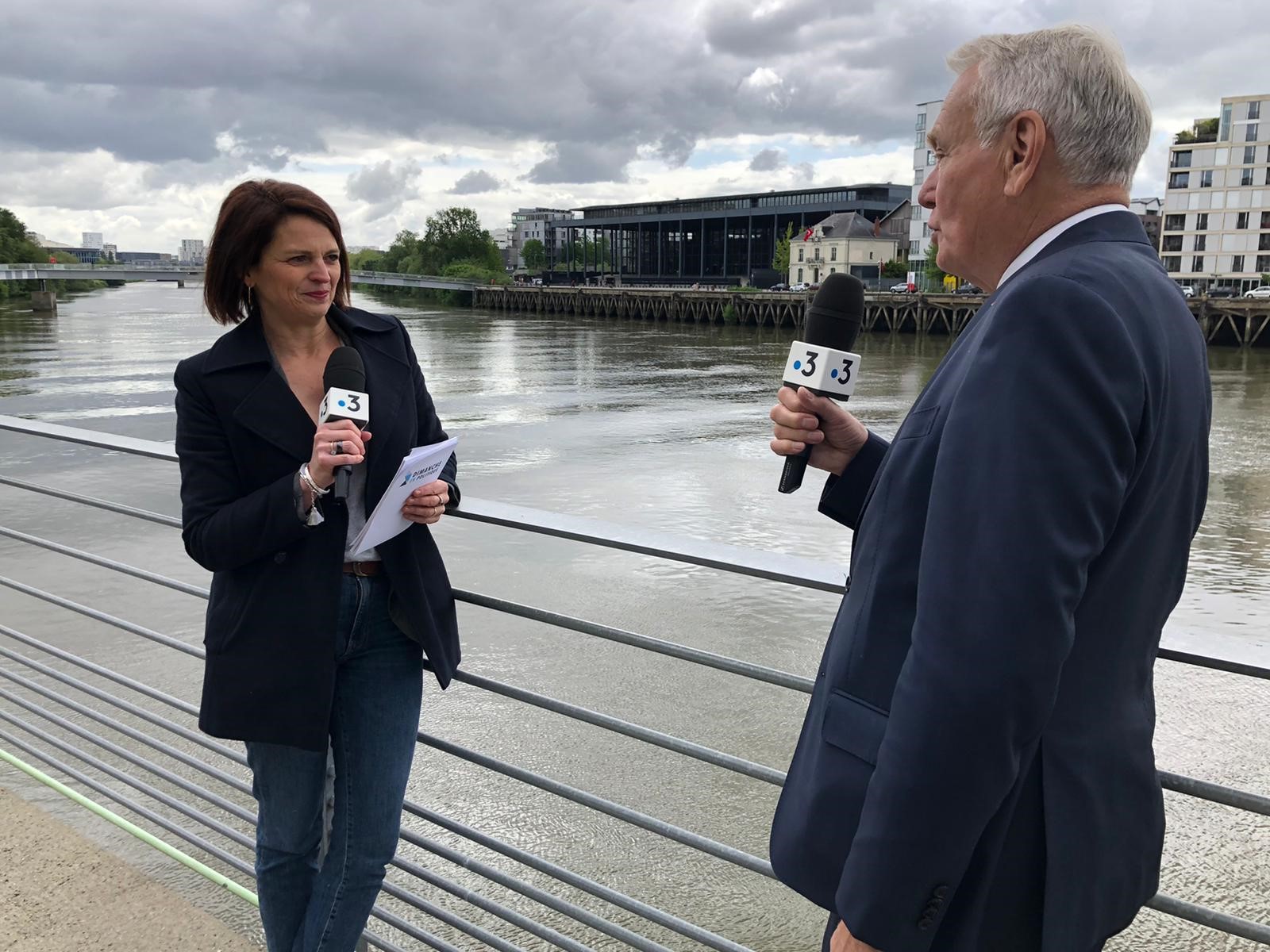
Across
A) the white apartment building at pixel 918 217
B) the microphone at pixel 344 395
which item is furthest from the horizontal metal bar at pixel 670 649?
the white apartment building at pixel 918 217

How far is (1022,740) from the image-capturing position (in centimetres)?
106

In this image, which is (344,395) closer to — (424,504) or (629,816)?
(424,504)

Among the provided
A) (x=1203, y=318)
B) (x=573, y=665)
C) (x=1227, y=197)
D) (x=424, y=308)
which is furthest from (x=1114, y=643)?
(x=424, y=308)

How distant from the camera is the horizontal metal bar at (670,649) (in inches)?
66.8

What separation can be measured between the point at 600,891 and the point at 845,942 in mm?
996

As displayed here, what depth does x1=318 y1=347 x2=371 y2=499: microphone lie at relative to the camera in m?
1.81

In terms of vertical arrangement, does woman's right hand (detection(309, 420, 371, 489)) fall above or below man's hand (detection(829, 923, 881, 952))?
above

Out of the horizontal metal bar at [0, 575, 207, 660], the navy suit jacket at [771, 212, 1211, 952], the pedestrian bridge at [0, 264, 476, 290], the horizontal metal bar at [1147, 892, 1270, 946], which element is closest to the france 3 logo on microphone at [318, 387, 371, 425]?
the horizontal metal bar at [0, 575, 207, 660]

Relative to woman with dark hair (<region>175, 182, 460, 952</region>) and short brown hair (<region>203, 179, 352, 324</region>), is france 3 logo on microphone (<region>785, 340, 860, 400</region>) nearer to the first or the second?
woman with dark hair (<region>175, 182, 460, 952</region>)

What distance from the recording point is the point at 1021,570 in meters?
1.02

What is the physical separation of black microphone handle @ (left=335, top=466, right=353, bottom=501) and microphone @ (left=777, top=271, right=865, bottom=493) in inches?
28.2

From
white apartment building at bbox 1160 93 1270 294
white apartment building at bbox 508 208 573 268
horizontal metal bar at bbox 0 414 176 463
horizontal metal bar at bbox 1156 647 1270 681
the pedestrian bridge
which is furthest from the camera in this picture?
white apartment building at bbox 508 208 573 268

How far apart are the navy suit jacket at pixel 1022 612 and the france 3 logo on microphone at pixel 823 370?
32 centimetres

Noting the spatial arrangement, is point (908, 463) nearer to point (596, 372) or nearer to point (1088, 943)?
point (1088, 943)
